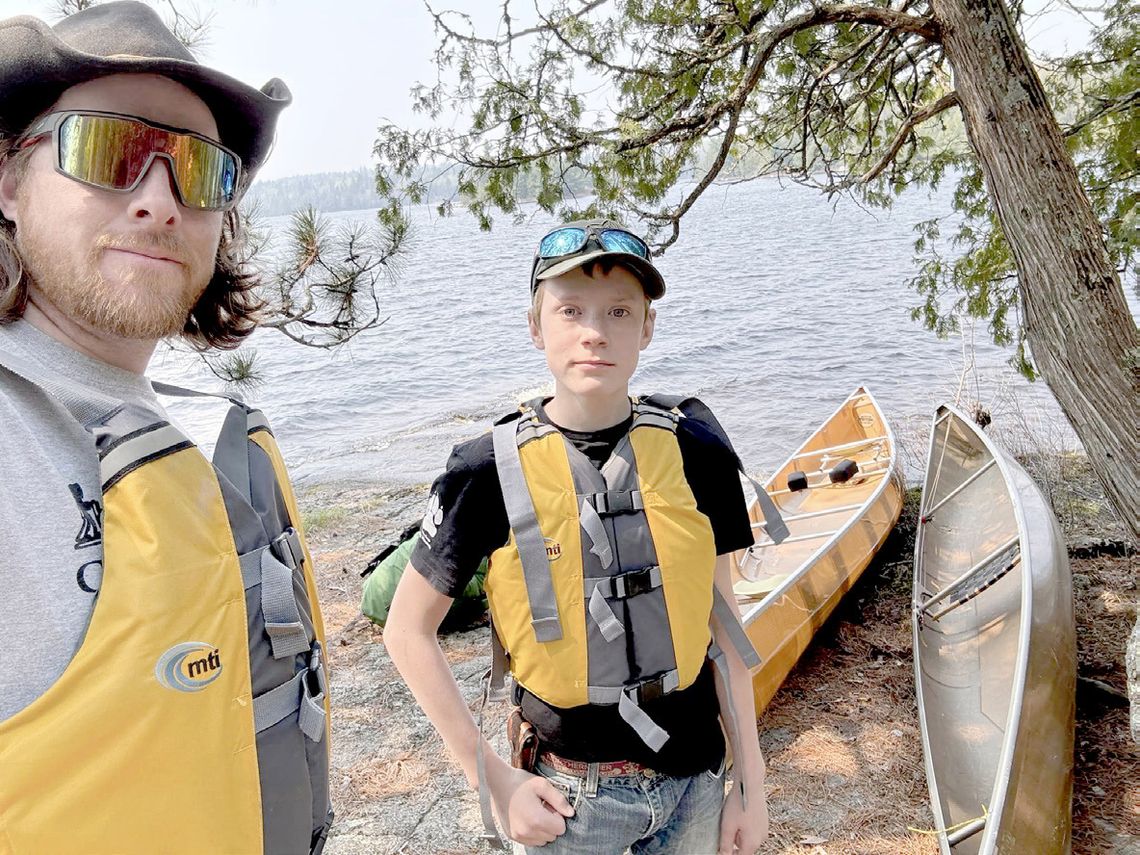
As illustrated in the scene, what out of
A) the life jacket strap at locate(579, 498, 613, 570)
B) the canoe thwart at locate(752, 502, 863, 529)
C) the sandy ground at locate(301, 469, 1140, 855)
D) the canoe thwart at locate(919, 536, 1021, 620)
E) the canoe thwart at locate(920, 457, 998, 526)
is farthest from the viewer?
the canoe thwart at locate(752, 502, 863, 529)

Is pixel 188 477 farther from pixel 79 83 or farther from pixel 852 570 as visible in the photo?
pixel 852 570

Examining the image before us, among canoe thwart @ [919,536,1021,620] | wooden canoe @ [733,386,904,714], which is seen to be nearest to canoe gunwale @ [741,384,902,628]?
wooden canoe @ [733,386,904,714]

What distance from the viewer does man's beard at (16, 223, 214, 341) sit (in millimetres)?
1189

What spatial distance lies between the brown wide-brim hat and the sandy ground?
3145 mm

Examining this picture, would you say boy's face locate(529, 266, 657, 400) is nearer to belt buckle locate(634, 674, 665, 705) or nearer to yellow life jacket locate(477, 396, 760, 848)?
yellow life jacket locate(477, 396, 760, 848)

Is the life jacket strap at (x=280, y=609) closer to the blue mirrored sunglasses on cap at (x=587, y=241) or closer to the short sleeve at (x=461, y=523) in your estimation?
the short sleeve at (x=461, y=523)

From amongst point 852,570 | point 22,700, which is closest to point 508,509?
point 22,700

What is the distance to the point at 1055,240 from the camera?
375 centimetres

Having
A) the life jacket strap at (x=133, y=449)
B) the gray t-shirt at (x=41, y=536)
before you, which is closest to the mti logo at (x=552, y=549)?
the life jacket strap at (x=133, y=449)

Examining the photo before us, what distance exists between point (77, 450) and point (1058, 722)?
400cm

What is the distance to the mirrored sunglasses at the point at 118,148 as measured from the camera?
1217mm

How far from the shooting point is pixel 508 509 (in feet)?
5.39

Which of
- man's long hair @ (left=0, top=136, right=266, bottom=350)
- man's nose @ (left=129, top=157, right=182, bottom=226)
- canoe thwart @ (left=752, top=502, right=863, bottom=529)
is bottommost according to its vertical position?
canoe thwart @ (left=752, top=502, right=863, bottom=529)

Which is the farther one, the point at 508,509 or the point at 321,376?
the point at 321,376
